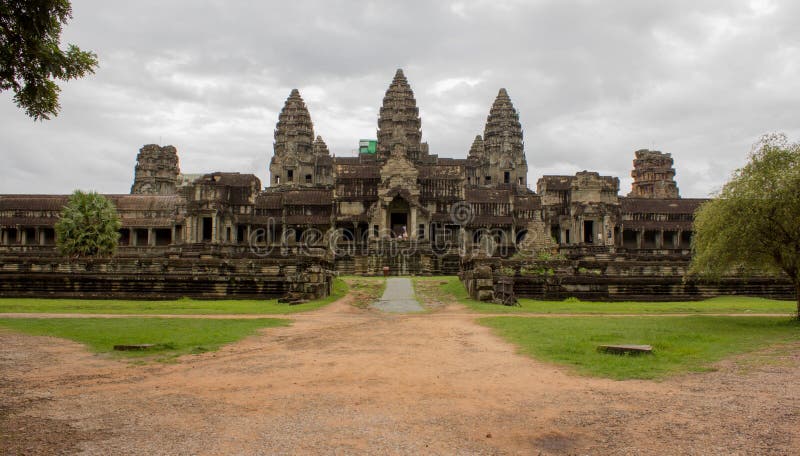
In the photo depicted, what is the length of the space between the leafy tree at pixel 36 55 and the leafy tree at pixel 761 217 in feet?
56.9

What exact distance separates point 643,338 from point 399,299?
47.2 feet

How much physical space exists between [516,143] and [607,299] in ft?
189

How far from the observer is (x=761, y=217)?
1664 centimetres

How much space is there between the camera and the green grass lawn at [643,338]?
10.6 metres

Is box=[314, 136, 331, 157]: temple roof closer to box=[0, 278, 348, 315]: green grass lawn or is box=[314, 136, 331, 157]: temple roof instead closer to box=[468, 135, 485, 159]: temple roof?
box=[468, 135, 485, 159]: temple roof

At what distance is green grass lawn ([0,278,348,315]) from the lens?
72.6ft

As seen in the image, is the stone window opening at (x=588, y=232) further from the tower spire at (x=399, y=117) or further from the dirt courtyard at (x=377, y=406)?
the dirt courtyard at (x=377, y=406)

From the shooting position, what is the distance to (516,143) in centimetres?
8338

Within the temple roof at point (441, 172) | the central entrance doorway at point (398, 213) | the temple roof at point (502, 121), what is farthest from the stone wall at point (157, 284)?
the temple roof at point (502, 121)

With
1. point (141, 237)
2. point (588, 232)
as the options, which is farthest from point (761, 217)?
point (141, 237)

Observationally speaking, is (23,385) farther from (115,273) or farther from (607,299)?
(607,299)

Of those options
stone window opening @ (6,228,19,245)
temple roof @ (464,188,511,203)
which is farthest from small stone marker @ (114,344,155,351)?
stone window opening @ (6,228,19,245)

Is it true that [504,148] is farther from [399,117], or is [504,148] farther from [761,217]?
[761,217]

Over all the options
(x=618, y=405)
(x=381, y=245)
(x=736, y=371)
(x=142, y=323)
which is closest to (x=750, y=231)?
(x=736, y=371)
